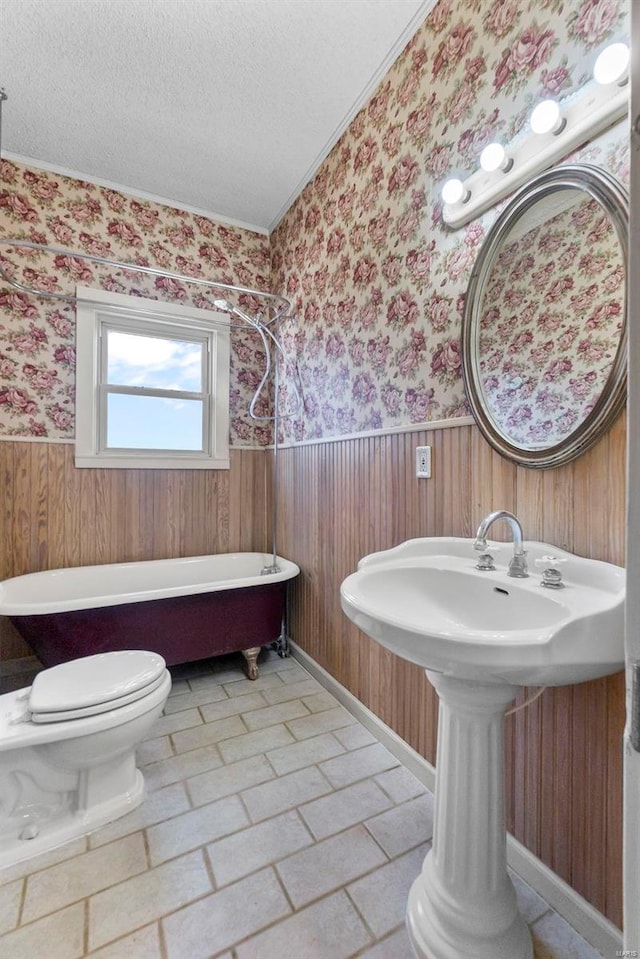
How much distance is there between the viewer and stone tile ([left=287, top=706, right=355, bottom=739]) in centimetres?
180

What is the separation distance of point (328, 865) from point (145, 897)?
491mm

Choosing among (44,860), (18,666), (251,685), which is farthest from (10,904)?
(18,666)

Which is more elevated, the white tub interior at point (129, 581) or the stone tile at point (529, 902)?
the white tub interior at point (129, 581)

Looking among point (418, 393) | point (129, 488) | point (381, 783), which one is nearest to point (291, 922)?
point (381, 783)

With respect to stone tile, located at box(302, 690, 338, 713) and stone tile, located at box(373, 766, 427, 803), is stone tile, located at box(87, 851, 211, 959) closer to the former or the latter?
stone tile, located at box(373, 766, 427, 803)

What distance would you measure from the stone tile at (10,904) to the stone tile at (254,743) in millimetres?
666

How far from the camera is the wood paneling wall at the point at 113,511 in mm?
2238

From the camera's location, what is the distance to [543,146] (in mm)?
1116

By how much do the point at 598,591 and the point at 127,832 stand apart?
1533mm

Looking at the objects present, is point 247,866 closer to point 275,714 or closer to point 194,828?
point 194,828

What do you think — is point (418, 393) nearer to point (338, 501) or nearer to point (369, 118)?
point (338, 501)

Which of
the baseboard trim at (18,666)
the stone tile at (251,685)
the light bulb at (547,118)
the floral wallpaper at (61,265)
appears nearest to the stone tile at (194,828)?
the stone tile at (251,685)

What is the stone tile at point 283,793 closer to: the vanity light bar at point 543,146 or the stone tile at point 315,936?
the stone tile at point 315,936

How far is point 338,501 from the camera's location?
2.05m
